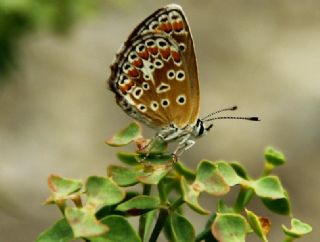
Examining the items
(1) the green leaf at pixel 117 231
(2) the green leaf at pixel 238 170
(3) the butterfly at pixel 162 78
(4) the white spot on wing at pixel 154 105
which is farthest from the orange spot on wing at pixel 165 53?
(1) the green leaf at pixel 117 231

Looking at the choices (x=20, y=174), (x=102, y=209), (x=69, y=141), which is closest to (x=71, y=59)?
(x=69, y=141)

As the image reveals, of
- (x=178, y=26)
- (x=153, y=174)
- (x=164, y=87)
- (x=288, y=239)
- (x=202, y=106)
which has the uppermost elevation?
(x=178, y=26)

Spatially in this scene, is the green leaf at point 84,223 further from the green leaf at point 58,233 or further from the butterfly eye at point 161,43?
the butterfly eye at point 161,43

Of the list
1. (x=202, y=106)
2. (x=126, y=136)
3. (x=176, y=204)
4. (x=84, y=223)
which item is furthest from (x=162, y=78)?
(x=202, y=106)

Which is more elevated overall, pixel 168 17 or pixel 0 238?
pixel 168 17

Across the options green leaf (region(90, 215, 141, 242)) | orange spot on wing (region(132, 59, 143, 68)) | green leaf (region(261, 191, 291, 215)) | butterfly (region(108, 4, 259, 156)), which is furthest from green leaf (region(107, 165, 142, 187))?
orange spot on wing (region(132, 59, 143, 68))

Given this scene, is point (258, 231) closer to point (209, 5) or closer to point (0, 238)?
point (0, 238)

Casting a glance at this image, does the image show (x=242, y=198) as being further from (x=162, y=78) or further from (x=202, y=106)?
(x=202, y=106)
